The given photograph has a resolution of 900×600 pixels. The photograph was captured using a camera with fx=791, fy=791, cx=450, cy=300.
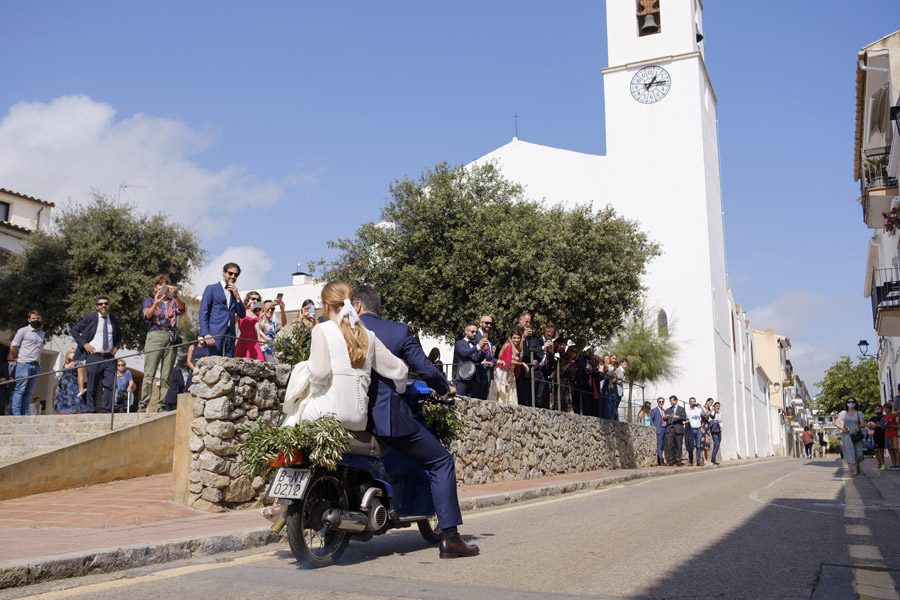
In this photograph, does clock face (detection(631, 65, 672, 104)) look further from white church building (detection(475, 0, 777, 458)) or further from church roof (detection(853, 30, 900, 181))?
church roof (detection(853, 30, 900, 181))

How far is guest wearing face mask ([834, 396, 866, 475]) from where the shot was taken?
17859 millimetres

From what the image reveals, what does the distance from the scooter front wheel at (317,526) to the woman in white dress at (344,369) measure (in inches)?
17.3

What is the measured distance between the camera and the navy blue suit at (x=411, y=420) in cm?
541

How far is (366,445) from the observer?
544 cm

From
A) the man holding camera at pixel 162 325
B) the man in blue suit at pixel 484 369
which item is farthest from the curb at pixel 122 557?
the man in blue suit at pixel 484 369

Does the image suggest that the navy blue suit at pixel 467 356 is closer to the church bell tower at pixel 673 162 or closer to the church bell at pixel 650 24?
the church bell tower at pixel 673 162

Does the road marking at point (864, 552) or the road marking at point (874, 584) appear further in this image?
the road marking at point (864, 552)

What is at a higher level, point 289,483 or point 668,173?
point 668,173

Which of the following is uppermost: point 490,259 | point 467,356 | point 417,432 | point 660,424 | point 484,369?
point 490,259

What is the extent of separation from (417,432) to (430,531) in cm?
121

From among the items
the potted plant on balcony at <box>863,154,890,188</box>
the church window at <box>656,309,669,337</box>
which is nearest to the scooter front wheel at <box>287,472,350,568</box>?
the potted plant on balcony at <box>863,154,890,188</box>

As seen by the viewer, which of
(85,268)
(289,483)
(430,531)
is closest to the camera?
(289,483)

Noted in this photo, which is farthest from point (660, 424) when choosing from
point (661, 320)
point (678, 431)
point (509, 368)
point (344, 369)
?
Answer: point (344, 369)

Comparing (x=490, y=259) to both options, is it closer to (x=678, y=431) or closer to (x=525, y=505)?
(x=678, y=431)
